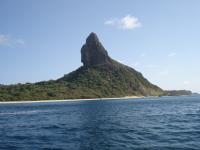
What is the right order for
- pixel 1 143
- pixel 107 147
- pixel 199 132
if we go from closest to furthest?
pixel 107 147 → pixel 1 143 → pixel 199 132

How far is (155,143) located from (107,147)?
6.00 meters

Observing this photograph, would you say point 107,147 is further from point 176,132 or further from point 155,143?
point 176,132

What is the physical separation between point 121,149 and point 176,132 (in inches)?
583

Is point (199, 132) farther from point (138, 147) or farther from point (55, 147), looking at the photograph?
point (55, 147)

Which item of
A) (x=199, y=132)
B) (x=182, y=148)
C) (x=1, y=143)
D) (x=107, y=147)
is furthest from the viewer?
(x=199, y=132)

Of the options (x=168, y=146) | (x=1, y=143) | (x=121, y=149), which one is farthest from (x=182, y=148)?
(x=1, y=143)

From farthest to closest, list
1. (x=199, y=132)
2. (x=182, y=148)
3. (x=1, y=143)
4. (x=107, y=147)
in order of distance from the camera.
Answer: (x=199, y=132)
(x=1, y=143)
(x=107, y=147)
(x=182, y=148)

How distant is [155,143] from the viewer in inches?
1499

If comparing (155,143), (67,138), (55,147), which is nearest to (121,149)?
(155,143)

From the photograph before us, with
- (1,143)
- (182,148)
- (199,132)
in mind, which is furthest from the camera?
(199,132)

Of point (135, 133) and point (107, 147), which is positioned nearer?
point (107, 147)

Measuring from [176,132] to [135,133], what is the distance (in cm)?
618

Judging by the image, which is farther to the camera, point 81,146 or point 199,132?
point 199,132

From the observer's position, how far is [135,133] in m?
47.9
